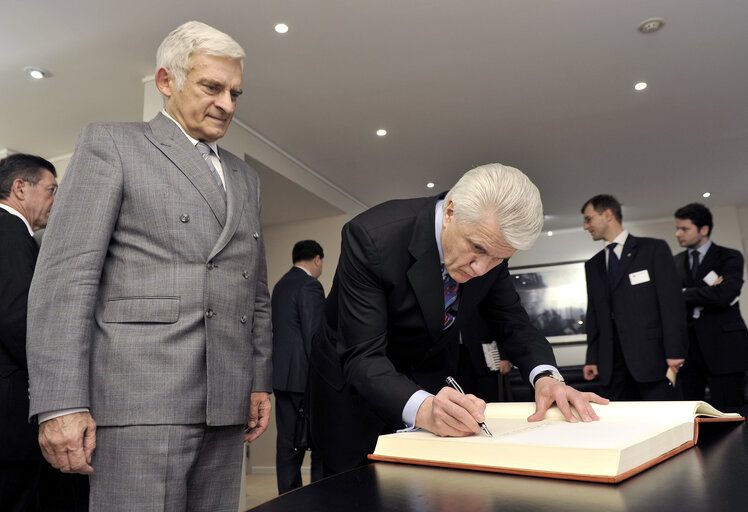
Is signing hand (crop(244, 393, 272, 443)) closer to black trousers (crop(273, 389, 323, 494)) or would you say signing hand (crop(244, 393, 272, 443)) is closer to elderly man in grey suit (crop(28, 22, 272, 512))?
elderly man in grey suit (crop(28, 22, 272, 512))

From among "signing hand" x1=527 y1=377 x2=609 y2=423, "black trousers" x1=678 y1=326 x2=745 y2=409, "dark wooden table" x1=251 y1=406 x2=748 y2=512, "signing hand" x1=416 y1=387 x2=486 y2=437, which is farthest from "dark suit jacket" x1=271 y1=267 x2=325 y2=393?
"dark wooden table" x1=251 y1=406 x2=748 y2=512

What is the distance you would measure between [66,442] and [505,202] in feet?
3.12

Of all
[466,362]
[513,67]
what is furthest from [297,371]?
[513,67]

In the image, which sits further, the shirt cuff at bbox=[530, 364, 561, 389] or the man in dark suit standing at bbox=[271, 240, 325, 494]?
the man in dark suit standing at bbox=[271, 240, 325, 494]

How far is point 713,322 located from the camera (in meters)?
3.88

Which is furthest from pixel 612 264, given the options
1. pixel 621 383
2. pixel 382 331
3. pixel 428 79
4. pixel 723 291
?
pixel 382 331

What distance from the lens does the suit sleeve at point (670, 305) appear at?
3.03 meters

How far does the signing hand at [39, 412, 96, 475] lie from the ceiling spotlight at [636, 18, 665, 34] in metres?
3.49

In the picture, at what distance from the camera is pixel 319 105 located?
13.5ft

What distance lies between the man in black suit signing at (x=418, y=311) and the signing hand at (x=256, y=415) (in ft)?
0.43

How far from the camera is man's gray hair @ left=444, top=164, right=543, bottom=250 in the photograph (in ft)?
3.65

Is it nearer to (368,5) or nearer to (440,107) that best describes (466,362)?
(440,107)

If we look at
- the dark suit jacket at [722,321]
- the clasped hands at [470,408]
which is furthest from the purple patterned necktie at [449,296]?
the dark suit jacket at [722,321]

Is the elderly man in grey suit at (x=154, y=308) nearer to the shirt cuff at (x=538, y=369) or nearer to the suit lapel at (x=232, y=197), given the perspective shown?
the suit lapel at (x=232, y=197)
